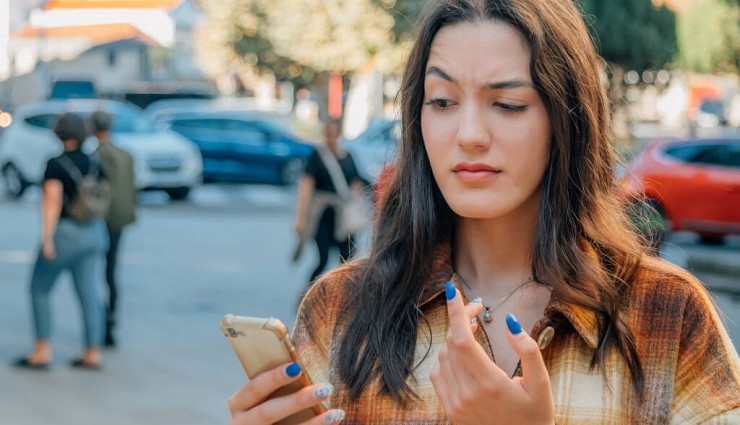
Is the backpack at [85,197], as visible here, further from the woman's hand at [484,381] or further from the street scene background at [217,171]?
the woman's hand at [484,381]

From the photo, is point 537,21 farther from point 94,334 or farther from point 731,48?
point 731,48

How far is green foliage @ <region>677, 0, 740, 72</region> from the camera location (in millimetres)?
45219

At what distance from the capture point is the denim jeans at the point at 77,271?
835 cm

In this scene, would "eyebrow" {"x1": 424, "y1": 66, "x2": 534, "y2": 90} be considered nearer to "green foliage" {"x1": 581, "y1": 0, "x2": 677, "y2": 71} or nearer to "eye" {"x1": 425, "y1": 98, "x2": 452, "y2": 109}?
"eye" {"x1": 425, "y1": 98, "x2": 452, "y2": 109}

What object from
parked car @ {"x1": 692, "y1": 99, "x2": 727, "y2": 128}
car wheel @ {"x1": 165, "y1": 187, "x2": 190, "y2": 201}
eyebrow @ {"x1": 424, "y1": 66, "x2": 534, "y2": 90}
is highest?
eyebrow @ {"x1": 424, "y1": 66, "x2": 534, "y2": 90}

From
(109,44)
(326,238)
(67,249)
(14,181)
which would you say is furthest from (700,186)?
(109,44)

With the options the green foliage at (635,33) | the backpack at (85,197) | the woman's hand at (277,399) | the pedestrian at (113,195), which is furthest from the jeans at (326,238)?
the green foliage at (635,33)

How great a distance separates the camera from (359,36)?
31406 millimetres

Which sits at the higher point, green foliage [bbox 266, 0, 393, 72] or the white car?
green foliage [bbox 266, 0, 393, 72]

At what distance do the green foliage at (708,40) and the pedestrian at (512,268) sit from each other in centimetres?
4417

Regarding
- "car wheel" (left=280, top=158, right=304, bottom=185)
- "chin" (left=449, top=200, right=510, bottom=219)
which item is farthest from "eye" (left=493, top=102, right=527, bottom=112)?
"car wheel" (left=280, top=158, right=304, bottom=185)

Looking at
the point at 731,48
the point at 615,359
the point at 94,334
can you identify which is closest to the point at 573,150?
the point at 615,359

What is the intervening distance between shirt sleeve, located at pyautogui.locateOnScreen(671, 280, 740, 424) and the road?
5.12 m

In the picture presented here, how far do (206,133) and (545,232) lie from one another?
22078 millimetres
